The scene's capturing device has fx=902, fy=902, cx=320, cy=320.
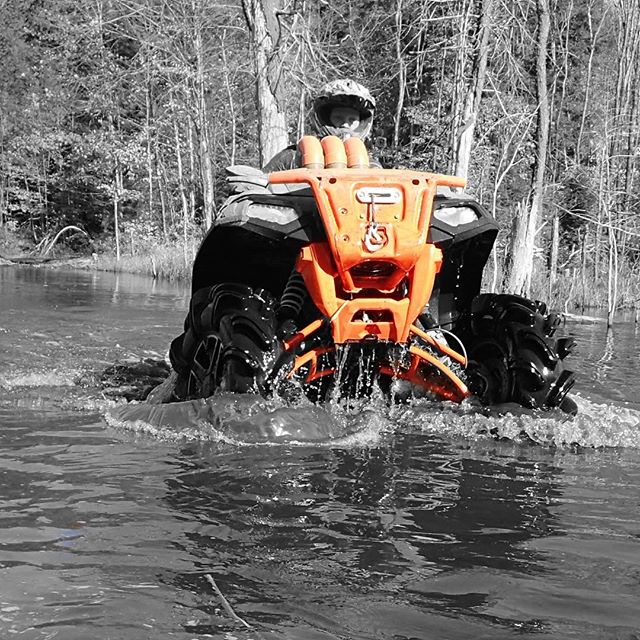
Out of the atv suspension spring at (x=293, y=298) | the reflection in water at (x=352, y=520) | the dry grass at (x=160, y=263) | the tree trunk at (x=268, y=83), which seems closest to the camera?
the reflection in water at (x=352, y=520)

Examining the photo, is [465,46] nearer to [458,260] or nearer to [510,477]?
[458,260]

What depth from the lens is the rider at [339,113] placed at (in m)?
5.16

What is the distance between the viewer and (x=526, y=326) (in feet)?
15.3

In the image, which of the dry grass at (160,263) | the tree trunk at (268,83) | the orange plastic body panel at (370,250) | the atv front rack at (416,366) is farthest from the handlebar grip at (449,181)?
the dry grass at (160,263)

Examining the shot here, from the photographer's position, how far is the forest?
25.2m

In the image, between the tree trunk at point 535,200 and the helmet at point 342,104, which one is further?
the tree trunk at point 535,200

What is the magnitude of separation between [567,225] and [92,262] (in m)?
15.9

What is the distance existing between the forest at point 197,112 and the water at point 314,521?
16.3m

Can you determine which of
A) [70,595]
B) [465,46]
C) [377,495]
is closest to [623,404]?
[377,495]

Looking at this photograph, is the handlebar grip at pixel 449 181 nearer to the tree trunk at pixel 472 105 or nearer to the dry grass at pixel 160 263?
the tree trunk at pixel 472 105

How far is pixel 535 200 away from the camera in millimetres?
15875

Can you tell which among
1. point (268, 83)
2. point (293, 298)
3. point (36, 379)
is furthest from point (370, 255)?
point (268, 83)

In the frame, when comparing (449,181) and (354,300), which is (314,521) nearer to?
(354,300)

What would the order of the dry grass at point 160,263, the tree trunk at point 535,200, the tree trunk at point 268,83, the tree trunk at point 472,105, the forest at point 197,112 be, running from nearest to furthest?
the tree trunk at point 268,83, the tree trunk at point 472,105, the tree trunk at point 535,200, the dry grass at point 160,263, the forest at point 197,112
